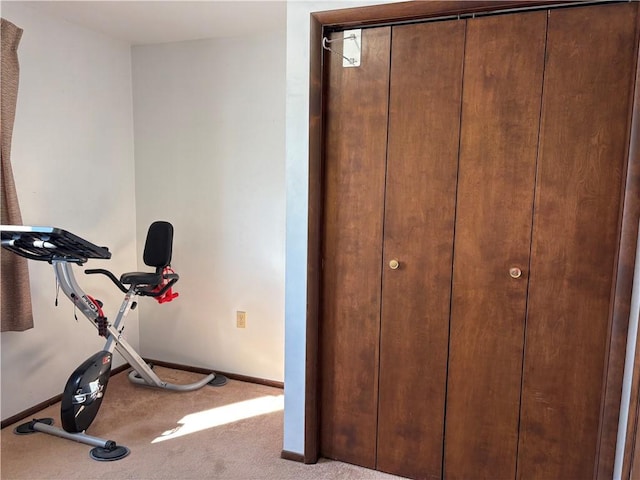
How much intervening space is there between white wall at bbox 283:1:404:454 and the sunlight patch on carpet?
49 cm

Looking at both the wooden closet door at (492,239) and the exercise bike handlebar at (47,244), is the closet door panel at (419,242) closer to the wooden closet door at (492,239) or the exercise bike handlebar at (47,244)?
the wooden closet door at (492,239)

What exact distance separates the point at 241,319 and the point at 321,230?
1.26 m

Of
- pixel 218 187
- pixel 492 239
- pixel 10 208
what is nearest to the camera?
pixel 492 239

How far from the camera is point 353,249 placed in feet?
7.07

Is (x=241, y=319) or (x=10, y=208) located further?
(x=241, y=319)

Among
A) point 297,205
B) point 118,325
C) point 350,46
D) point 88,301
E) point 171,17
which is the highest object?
point 171,17

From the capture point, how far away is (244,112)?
2994mm

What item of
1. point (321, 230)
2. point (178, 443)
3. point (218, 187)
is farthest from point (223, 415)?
point (218, 187)

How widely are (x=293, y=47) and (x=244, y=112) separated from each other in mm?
986

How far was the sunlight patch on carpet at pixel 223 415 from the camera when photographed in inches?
99.4

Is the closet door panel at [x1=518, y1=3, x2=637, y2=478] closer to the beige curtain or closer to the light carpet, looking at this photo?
the light carpet

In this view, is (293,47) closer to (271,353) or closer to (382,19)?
(382,19)

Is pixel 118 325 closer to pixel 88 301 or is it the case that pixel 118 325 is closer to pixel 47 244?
pixel 88 301

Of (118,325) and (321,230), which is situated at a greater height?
(321,230)
